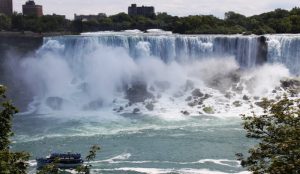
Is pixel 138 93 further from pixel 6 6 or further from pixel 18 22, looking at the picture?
pixel 6 6

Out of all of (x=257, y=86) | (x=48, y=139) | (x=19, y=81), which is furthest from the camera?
(x=19, y=81)

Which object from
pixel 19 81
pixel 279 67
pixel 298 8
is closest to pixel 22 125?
pixel 19 81

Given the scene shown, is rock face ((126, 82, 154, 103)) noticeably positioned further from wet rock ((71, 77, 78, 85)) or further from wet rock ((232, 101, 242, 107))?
wet rock ((232, 101, 242, 107))

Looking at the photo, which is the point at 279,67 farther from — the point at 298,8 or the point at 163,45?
the point at 298,8

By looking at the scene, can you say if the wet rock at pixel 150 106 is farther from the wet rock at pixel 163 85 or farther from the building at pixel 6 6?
the building at pixel 6 6

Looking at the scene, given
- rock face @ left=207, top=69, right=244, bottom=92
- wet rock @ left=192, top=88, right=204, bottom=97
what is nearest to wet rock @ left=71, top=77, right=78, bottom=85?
wet rock @ left=192, top=88, right=204, bottom=97

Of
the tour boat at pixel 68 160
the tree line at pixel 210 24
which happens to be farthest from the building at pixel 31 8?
the tour boat at pixel 68 160
